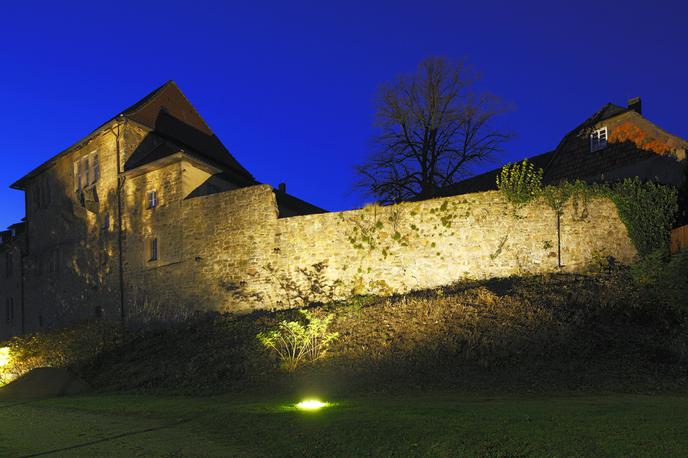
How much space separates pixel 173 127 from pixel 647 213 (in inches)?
877

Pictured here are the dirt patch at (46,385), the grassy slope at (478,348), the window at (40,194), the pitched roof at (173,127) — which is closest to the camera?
the grassy slope at (478,348)

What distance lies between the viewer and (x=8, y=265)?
38094 millimetres

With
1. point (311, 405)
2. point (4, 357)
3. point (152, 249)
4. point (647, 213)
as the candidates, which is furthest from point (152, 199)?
point (647, 213)

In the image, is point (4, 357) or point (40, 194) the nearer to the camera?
point (4, 357)

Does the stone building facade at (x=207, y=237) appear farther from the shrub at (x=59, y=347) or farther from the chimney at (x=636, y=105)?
the chimney at (x=636, y=105)

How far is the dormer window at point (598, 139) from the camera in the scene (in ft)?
83.4

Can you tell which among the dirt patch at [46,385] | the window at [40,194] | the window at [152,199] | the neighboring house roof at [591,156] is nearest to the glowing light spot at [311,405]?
the dirt patch at [46,385]

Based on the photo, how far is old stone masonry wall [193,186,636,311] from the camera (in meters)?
18.4

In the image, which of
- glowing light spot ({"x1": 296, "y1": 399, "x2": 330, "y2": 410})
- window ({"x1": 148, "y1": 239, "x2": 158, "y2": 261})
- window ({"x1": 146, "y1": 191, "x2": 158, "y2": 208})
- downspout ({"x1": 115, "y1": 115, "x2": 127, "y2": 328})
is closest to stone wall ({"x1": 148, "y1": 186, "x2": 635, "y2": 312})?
window ({"x1": 148, "y1": 239, "x2": 158, "y2": 261})

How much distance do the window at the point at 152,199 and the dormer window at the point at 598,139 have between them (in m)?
18.4

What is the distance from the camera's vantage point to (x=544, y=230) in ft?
61.3

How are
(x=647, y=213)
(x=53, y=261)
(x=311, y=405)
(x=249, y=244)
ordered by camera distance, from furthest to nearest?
1. (x=53, y=261)
2. (x=249, y=244)
3. (x=647, y=213)
4. (x=311, y=405)

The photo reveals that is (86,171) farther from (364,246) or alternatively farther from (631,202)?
(631,202)

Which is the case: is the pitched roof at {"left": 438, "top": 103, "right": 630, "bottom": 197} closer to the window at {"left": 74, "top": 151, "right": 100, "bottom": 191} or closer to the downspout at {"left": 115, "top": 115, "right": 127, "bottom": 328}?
the downspout at {"left": 115, "top": 115, "right": 127, "bottom": 328}
